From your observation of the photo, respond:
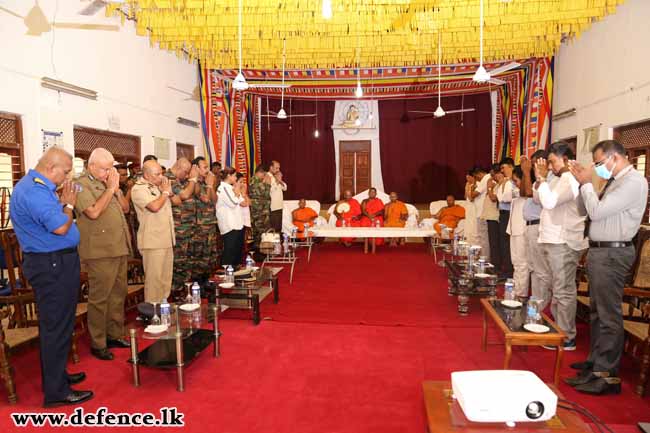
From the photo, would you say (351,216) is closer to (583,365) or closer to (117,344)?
(117,344)

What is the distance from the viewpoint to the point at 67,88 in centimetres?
466

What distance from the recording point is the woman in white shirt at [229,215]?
4879 millimetres

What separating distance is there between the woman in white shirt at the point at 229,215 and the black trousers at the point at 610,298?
3.57 metres

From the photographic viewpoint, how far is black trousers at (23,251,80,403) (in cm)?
226

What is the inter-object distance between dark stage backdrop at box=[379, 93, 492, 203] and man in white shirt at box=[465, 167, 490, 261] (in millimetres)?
3281

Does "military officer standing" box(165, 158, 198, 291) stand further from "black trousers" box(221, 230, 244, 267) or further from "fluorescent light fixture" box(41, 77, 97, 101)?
"fluorescent light fixture" box(41, 77, 97, 101)

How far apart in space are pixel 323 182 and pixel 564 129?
5.51 meters

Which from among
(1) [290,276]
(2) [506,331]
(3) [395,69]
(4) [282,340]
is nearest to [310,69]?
(3) [395,69]

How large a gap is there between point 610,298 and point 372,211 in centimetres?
574

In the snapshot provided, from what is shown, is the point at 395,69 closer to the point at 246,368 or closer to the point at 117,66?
the point at 117,66

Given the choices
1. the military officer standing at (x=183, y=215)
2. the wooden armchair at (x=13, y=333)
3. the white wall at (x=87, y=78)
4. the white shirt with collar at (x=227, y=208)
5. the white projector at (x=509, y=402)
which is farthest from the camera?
the white shirt with collar at (x=227, y=208)

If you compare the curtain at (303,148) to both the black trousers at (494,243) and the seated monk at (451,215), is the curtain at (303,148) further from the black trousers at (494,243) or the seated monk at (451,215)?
the black trousers at (494,243)

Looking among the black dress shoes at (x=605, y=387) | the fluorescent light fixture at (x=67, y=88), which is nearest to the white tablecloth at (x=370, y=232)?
the fluorescent light fixture at (x=67, y=88)

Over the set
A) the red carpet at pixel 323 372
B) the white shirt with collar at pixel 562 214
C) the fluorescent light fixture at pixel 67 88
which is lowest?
the red carpet at pixel 323 372
